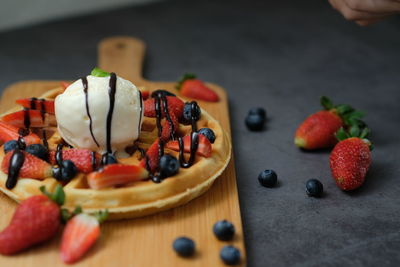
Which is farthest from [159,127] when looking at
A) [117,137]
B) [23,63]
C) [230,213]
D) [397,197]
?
[23,63]

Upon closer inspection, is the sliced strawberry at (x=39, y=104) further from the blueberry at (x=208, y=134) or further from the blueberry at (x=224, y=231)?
the blueberry at (x=224, y=231)

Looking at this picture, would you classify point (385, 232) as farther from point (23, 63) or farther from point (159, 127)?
point (23, 63)

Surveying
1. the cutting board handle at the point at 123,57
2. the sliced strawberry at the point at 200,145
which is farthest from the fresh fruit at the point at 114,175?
the cutting board handle at the point at 123,57

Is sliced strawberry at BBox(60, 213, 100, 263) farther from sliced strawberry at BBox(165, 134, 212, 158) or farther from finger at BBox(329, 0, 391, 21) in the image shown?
finger at BBox(329, 0, 391, 21)

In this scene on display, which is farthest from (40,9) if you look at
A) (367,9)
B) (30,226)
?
(30,226)

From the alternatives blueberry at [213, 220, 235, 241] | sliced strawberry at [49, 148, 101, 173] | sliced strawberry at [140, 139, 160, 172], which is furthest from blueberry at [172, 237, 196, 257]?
sliced strawberry at [49, 148, 101, 173]

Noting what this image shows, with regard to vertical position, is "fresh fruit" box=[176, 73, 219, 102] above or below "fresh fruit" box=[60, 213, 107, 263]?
below

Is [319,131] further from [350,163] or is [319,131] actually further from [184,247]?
[184,247]

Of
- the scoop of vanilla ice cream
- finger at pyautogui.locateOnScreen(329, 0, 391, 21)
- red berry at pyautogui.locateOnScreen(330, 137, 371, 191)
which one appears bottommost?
red berry at pyautogui.locateOnScreen(330, 137, 371, 191)
